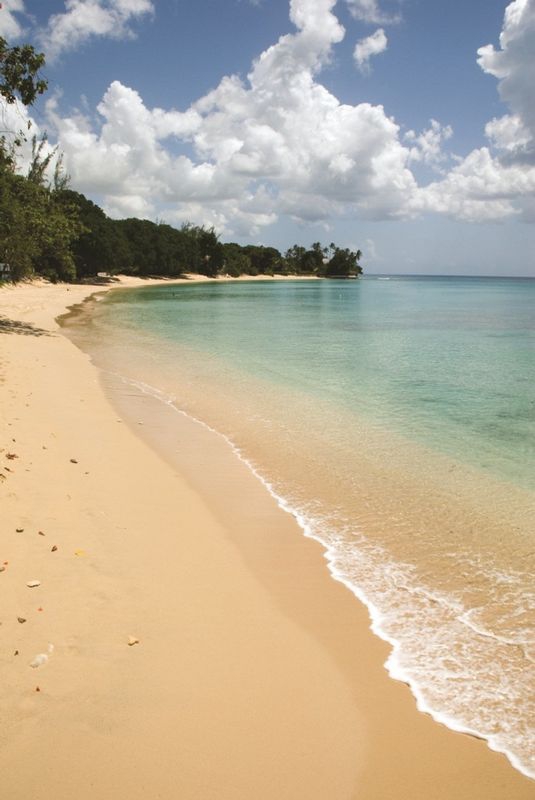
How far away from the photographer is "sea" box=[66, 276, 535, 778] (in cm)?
411

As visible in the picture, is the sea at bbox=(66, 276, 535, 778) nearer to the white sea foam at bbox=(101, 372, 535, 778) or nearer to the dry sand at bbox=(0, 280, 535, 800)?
the white sea foam at bbox=(101, 372, 535, 778)

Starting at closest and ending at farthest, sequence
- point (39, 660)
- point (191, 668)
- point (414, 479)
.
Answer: point (39, 660), point (191, 668), point (414, 479)

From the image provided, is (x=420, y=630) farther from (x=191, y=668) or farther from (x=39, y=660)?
(x=39, y=660)

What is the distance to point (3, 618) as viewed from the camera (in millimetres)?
4051

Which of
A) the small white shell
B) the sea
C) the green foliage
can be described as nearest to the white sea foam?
the sea

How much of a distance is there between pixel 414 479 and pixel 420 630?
394 cm

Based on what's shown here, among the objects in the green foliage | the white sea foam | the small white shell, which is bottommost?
the white sea foam

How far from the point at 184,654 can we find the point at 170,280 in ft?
363

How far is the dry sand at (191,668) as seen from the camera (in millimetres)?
3033

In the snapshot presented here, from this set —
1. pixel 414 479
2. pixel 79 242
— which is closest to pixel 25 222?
pixel 414 479

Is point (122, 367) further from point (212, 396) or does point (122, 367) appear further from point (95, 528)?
point (95, 528)

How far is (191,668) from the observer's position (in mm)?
3828

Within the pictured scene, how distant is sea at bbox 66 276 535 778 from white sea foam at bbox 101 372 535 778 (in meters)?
0.02

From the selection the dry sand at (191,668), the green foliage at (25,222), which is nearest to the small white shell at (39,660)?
the dry sand at (191,668)
